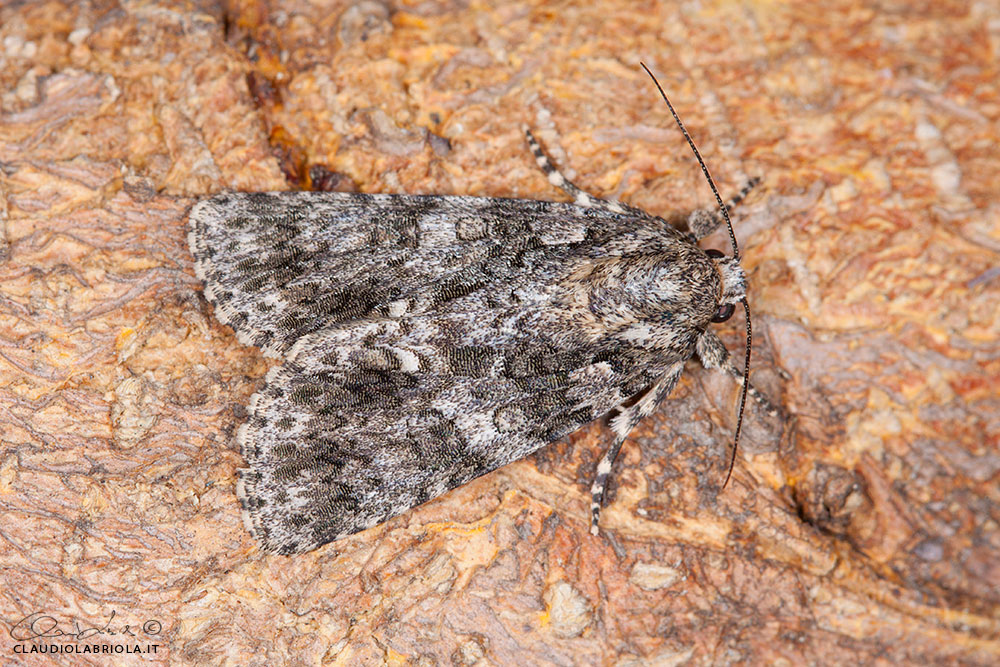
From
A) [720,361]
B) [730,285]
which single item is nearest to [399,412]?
[720,361]

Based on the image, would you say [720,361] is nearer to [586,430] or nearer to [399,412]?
[586,430]

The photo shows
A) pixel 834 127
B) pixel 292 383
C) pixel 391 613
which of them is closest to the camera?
pixel 391 613

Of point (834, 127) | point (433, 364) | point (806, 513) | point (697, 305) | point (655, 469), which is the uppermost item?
point (834, 127)

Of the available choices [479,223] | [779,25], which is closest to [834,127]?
[779,25]

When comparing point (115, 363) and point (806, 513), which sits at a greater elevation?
point (115, 363)

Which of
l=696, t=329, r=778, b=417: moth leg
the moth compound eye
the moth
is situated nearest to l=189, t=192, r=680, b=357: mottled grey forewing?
the moth

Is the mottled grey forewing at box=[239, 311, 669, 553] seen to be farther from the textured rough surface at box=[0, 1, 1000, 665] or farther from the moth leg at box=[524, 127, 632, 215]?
the moth leg at box=[524, 127, 632, 215]

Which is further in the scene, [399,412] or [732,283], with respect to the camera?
[732,283]

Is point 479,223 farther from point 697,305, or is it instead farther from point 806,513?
point 806,513
